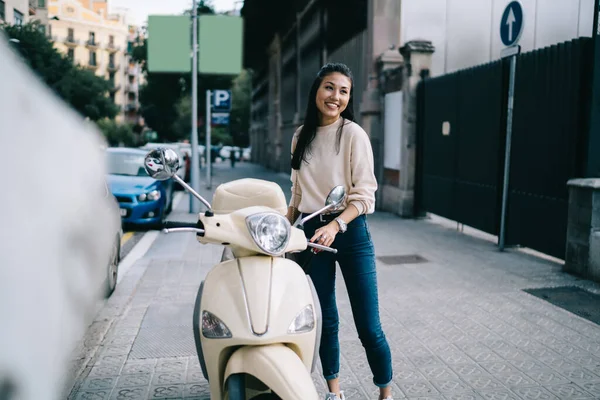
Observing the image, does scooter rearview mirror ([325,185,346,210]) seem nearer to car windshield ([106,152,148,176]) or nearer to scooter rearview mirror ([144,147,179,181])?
scooter rearview mirror ([144,147,179,181])

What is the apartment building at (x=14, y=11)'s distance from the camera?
13.3 feet

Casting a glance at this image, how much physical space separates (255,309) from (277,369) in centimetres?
26

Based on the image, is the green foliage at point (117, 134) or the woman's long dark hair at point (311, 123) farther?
the green foliage at point (117, 134)

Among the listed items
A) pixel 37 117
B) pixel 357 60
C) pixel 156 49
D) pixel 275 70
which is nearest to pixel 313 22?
pixel 357 60

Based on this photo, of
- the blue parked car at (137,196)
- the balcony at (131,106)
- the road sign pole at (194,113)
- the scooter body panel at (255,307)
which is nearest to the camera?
the scooter body panel at (255,307)

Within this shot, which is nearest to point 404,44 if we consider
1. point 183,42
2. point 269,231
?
point 183,42

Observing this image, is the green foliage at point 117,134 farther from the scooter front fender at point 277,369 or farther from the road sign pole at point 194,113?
the scooter front fender at point 277,369

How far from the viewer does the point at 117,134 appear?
65.9 m

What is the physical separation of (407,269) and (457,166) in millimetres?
3825

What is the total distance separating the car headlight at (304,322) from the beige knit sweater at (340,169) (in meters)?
0.62

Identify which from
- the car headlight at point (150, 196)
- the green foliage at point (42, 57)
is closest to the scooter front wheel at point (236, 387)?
the green foliage at point (42, 57)

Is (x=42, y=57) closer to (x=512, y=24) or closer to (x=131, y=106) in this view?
(x=512, y=24)

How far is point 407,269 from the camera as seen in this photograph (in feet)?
24.0

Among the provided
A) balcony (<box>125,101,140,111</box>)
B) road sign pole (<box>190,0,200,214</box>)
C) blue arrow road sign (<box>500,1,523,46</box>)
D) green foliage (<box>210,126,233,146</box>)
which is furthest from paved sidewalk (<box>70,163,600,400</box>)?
balcony (<box>125,101,140,111</box>)
